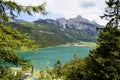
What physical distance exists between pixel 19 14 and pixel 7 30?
86 centimetres

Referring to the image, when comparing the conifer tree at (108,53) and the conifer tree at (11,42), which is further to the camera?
the conifer tree at (108,53)

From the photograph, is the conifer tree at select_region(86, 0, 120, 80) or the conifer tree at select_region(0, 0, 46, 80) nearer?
the conifer tree at select_region(0, 0, 46, 80)

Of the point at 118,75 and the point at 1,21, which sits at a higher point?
the point at 1,21

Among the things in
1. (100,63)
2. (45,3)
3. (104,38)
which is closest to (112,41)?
(104,38)

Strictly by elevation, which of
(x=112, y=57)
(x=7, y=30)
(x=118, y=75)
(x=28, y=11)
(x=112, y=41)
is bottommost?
(x=118, y=75)

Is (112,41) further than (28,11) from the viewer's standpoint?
Yes

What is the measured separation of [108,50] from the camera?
22.7 metres

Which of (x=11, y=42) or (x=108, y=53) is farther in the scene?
(x=108, y=53)

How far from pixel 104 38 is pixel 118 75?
341 cm

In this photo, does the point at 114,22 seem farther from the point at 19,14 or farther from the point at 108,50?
the point at 19,14

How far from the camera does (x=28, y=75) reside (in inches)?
4122

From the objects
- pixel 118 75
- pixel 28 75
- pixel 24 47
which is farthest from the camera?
pixel 28 75

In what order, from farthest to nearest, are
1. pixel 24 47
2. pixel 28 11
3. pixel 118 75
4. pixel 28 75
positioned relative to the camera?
pixel 28 75 → pixel 118 75 → pixel 28 11 → pixel 24 47

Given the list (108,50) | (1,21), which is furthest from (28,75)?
(1,21)
